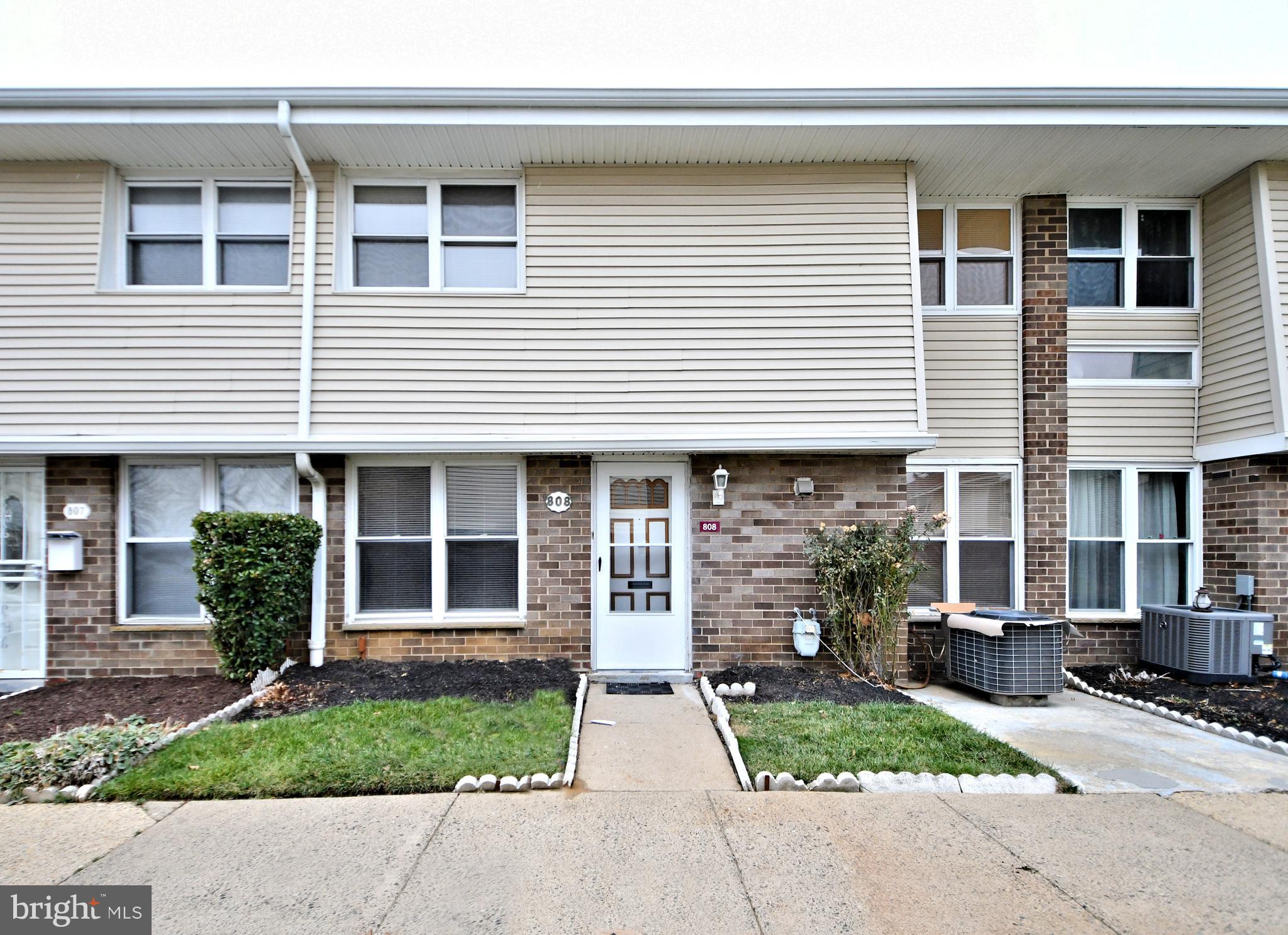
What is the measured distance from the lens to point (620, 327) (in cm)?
676

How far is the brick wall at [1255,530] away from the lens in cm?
698

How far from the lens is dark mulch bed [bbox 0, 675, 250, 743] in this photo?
526 centimetres

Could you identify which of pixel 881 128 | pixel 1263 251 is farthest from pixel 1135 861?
pixel 1263 251

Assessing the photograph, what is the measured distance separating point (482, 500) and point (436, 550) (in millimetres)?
698

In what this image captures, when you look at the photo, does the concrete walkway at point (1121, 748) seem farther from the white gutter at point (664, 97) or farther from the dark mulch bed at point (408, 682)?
the white gutter at point (664, 97)

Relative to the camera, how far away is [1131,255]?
25.4 ft

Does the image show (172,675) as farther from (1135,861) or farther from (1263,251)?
(1263,251)

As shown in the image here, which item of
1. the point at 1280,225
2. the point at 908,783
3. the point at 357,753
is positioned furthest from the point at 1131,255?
the point at 357,753

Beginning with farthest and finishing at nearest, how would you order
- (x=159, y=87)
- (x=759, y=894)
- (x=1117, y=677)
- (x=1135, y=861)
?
(x=1117, y=677) < (x=159, y=87) < (x=1135, y=861) < (x=759, y=894)

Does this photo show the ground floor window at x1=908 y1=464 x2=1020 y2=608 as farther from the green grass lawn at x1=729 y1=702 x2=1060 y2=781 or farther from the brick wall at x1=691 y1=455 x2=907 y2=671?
the green grass lawn at x1=729 y1=702 x2=1060 y2=781

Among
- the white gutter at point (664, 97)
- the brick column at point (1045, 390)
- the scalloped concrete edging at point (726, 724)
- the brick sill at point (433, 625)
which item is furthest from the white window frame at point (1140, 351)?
the brick sill at point (433, 625)

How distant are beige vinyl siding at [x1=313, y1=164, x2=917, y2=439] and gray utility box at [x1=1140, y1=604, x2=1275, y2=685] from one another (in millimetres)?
3630

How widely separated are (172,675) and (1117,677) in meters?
10.0

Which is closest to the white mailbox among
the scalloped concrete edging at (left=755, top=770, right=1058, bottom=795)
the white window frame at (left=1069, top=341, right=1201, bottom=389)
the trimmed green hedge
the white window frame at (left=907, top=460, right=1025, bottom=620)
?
the trimmed green hedge
